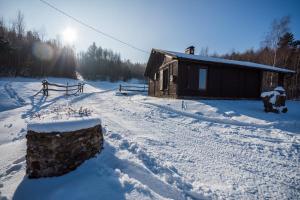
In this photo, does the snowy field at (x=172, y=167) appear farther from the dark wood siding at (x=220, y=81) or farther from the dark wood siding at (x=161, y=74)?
the dark wood siding at (x=161, y=74)

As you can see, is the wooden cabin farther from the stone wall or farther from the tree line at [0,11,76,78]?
the tree line at [0,11,76,78]

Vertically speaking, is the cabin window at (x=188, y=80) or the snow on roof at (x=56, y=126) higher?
the cabin window at (x=188, y=80)

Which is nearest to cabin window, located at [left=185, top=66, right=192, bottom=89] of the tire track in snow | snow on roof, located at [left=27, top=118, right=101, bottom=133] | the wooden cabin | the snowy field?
the wooden cabin

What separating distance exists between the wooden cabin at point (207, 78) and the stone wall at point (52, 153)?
988 centimetres

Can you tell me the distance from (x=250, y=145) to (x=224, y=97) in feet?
30.7

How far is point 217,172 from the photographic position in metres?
3.46

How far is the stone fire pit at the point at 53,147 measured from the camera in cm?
306

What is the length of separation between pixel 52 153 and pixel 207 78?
1184 centimetres

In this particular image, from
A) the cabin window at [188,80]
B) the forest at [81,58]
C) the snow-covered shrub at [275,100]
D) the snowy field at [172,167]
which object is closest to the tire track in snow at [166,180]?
the snowy field at [172,167]

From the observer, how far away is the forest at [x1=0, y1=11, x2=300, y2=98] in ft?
91.9

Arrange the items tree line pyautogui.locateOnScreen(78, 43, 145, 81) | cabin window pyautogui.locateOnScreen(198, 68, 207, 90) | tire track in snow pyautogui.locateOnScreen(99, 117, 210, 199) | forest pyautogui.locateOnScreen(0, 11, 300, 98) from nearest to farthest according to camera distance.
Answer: tire track in snow pyautogui.locateOnScreen(99, 117, 210, 199), cabin window pyautogui.locateOnScreen(198, 68, 207, 90), forest pyautogui.locateOnScreen(0, 11, 300, 98), tree line pyautogui.locateOnScreen(78, 43, 145, 81)

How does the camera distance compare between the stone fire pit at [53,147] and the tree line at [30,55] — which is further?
the tree line at [30,55]

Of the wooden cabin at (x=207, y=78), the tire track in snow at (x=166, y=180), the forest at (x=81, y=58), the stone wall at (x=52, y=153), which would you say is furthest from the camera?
the forest at (x=81, y=58)

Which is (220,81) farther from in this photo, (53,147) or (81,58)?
(81,58)
